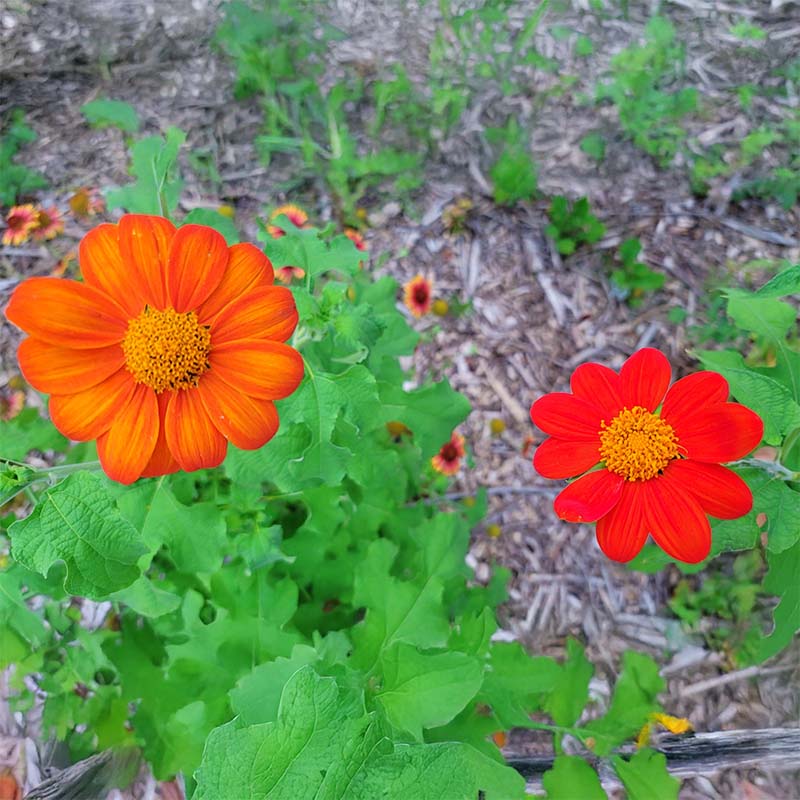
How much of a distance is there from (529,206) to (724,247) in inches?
32.9

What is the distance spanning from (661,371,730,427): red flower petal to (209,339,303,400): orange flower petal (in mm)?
640

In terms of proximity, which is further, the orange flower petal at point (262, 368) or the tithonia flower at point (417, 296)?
the tithonia flower at point (417, 296)

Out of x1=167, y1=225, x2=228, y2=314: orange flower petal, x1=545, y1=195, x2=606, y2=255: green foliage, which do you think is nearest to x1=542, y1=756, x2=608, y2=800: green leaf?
x1=167, y1=225, x2=228, y2=314: orange flower petal

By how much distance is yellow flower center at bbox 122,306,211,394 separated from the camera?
1154 mm

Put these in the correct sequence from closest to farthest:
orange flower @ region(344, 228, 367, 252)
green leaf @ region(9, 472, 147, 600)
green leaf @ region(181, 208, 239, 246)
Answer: green leaf @ region(9, 472, 147, 600), green leaf @ region(181, 208, 239, 246), orange flower @ region(344, 228, 367, 252)

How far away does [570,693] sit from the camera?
5.76 ft

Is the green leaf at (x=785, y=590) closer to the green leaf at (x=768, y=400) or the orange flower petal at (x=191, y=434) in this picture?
the green leaf at (x=768, y=400)

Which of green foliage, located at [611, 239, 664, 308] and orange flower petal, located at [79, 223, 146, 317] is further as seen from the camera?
green foliage, located at [611, 239, 664, 308]

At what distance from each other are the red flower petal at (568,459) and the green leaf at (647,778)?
78 centimetres

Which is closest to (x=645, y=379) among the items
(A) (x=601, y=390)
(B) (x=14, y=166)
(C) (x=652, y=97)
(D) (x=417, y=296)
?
(A) (x=601, y=390)

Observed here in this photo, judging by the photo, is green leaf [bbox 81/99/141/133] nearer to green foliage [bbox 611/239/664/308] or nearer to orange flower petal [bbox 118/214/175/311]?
orange flower petal [bbox 118/214/175/311]

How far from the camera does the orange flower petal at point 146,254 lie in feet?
3.80

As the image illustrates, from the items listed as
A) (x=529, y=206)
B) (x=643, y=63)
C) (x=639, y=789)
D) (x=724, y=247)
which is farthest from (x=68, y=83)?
(x=639, y=789)

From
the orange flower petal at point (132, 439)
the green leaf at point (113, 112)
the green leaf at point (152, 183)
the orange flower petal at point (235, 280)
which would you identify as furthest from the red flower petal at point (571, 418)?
the green leaf at point (113, 112)
